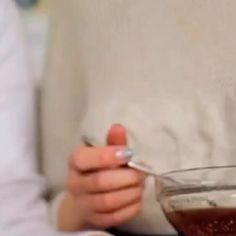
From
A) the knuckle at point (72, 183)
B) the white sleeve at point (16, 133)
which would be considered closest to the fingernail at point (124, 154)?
the knuckle at point (72, 183)

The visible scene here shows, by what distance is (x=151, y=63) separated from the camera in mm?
1197

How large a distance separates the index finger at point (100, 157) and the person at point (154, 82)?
4.7 inches

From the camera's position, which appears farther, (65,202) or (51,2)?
(51,2)

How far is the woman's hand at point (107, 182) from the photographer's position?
94 cm

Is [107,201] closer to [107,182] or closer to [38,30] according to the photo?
[107,182]

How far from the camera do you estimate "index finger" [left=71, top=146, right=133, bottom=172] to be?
917 millimetres

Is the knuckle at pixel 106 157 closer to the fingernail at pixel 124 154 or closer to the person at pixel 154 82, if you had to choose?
the fingernail at pixel 124 154

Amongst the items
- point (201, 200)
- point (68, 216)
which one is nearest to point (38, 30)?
point (68, 216)

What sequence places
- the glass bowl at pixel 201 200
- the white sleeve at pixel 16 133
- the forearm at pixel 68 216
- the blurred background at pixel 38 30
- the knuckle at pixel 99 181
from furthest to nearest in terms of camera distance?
1. the blurred background at pixel 38 30
2. the white sleeve at pixel 16 133
3. the forearm at pixel 68 216
4. the knuckle at pixel 99 181
5. the glass bowl at pixel 201 200

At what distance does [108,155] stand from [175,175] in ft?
0.26

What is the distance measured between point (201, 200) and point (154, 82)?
341 mm

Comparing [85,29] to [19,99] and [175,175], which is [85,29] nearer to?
[19,99]

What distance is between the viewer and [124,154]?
0.91 m

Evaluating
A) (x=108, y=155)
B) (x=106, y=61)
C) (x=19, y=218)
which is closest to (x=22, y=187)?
(x=19, y=218)
